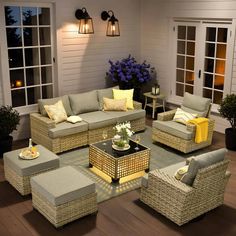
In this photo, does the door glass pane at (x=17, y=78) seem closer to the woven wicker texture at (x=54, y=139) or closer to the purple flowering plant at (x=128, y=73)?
the woven wicker texture at (x=54, y=139)

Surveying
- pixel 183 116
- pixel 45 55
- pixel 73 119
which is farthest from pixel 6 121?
pixel 183 116

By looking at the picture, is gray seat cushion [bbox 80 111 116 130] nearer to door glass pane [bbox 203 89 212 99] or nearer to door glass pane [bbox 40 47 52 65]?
door glass pane [bbox 40 47 52 65]

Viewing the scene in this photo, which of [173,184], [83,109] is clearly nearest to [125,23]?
[83,109]

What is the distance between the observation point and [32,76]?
270 inches

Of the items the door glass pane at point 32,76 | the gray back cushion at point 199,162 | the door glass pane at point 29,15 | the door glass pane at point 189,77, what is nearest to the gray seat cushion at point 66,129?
the door glass pane at point 32,76

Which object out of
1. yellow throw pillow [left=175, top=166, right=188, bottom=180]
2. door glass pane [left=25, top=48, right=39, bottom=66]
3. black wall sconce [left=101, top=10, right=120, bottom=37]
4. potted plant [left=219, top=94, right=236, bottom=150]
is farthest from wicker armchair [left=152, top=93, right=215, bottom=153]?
door glass pane [left=25, top=48, right=39, bottom=66]

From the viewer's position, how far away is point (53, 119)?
6.18m

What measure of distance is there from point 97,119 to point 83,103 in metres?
0.50

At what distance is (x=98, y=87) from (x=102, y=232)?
4.17 metres

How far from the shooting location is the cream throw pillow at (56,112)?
20.3ft

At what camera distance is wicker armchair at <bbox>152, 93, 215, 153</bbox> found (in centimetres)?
599

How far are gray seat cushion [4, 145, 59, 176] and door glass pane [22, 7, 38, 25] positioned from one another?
2.60m

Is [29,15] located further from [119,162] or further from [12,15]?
[119,162]

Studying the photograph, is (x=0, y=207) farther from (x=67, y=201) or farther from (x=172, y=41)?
(x=172, y=41)
